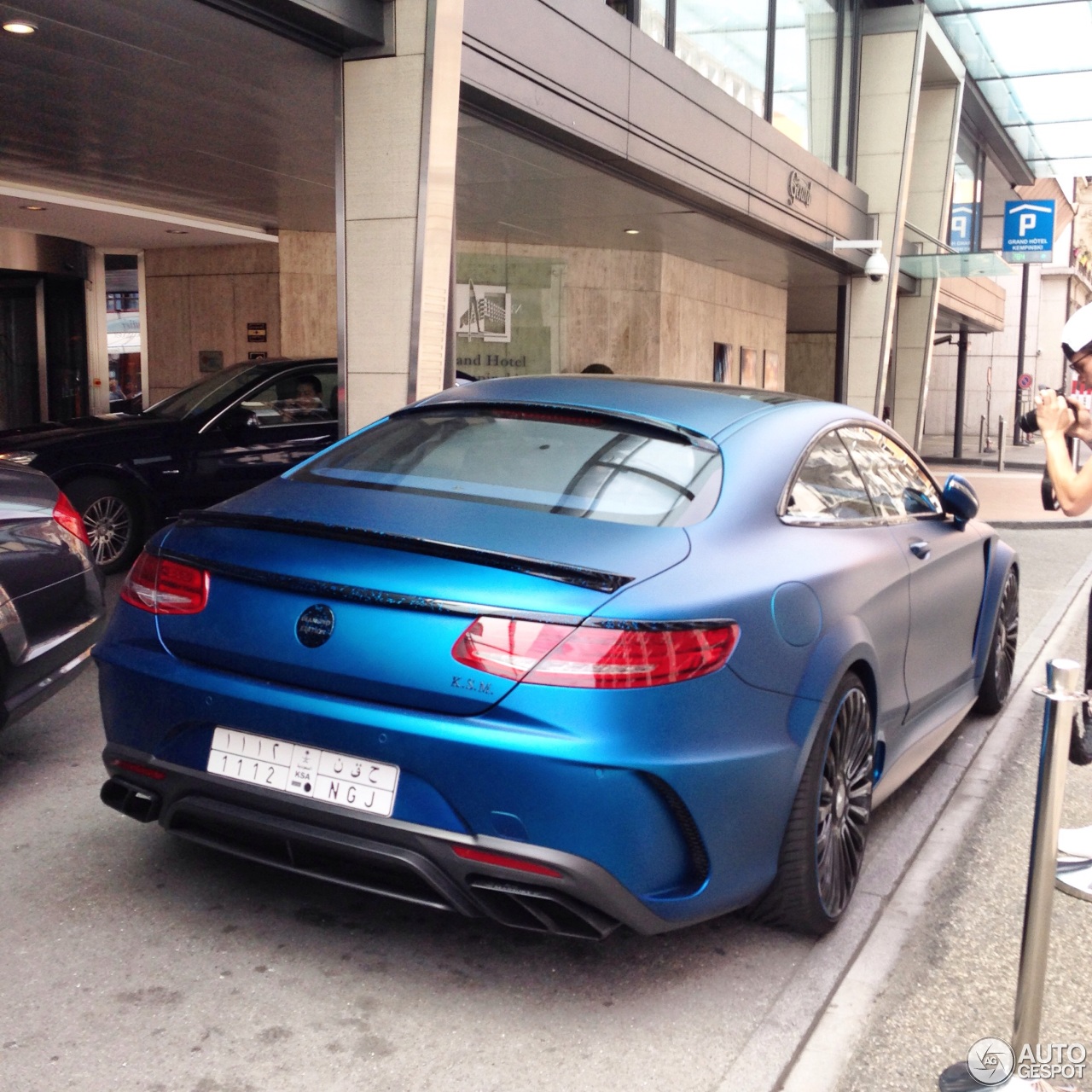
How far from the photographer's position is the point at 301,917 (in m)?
3.44

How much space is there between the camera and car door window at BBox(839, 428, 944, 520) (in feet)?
14.1

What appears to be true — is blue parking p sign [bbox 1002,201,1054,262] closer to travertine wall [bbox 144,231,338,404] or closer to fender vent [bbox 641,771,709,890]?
travertine wall [bbox 144,231,338,404]

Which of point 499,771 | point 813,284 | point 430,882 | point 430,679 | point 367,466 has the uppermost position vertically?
point 813,284

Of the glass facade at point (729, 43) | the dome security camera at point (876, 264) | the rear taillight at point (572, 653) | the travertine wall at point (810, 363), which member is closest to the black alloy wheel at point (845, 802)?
the rear taillight at point (572, 653)

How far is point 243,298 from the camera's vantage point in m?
18.0

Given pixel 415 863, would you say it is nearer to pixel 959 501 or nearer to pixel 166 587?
pixel 166 587

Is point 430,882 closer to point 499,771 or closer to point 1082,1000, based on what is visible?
point 499,771

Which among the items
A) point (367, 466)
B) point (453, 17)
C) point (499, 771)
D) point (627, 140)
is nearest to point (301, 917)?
point (499, 771)

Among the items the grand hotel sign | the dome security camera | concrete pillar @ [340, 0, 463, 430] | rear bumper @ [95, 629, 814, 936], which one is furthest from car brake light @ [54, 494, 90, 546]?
the dome security camera

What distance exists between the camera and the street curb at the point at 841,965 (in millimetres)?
2793

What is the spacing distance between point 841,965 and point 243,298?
16.3 meters

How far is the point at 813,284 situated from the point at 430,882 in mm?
23229

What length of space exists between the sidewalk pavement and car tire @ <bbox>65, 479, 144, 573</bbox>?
6084 millimetres

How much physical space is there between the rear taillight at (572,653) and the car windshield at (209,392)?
7316mm
